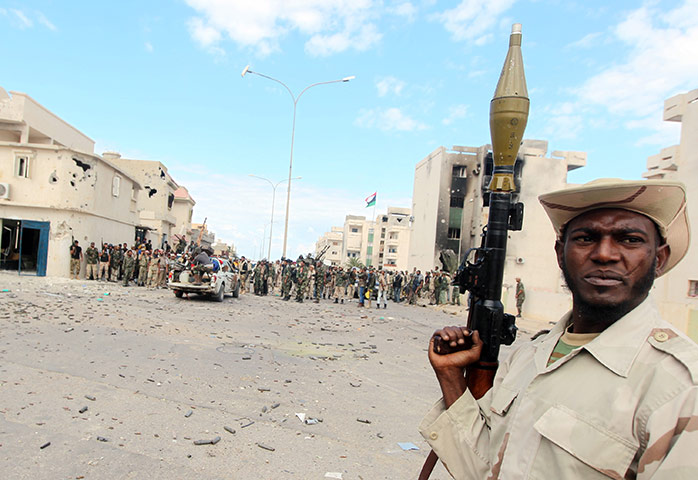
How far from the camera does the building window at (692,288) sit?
1692 centimetres

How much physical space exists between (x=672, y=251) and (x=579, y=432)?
724 millimetres

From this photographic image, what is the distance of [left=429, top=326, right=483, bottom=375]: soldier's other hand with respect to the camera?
194 centimetres

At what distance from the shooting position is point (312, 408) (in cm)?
528

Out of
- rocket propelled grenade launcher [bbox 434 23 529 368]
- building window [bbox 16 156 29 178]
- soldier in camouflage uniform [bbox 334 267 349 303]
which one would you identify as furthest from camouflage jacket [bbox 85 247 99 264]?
rocket propelled grenade launcher [bbox 434 23 529 368]

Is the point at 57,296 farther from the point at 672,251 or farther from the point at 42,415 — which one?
the point at 672,251

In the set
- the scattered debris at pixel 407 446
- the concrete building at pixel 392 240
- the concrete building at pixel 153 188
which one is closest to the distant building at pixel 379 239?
the concrete building at pixel 392 240

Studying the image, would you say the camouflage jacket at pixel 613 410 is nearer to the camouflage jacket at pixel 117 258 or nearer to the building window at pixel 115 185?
the camouflage jacket at pixel 117 258

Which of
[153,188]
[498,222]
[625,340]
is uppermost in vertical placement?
[153,188]

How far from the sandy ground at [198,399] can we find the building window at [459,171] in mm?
36971

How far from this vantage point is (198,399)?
5.25m

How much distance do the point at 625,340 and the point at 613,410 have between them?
0.21 meters

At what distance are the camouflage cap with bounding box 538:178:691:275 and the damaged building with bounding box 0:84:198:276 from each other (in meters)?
22.2

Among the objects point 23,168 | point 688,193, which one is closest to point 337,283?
point 23,168

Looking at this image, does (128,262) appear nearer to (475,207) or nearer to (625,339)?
(625,339)
